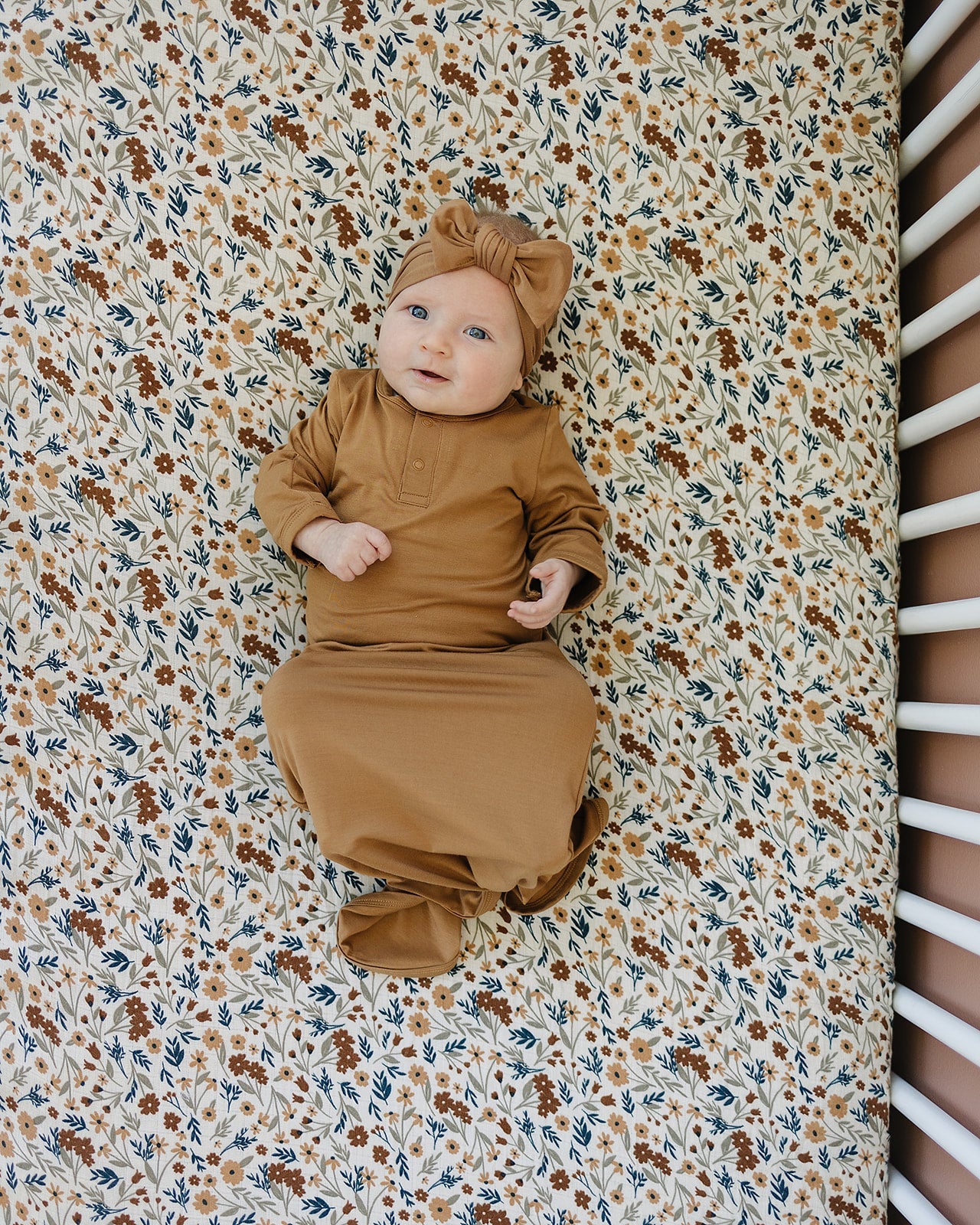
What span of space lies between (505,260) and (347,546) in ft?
1.34

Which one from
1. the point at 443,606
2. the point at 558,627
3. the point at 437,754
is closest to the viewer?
the point at 437,754

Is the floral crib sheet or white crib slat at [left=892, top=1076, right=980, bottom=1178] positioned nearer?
white crib slat at [left=892, top=1076, right=980, bottom=1178]

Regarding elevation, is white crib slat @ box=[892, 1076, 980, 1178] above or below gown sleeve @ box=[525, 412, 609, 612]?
below

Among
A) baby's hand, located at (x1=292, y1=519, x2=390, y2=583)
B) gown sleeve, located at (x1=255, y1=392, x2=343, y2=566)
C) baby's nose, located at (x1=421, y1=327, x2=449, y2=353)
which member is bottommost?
baby's hand, located at (x1=292, y1=519, x2=390, y2=583)

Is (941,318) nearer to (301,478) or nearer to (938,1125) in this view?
(301,478)

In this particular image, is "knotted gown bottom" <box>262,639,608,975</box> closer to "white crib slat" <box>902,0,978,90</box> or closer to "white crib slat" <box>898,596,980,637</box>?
"white crib slat" <box>898,596,980,637</box>

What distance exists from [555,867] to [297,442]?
2.15 feet

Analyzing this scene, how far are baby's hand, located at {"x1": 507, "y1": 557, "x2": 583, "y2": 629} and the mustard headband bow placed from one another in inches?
12.2

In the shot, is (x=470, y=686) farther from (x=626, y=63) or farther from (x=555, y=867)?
(x=626, y=63)

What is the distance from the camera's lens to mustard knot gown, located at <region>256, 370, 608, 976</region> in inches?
44.0

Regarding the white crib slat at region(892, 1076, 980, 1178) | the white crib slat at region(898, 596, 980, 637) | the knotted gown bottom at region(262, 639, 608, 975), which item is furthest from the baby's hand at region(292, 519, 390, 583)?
the white crib slat at region(892, 1076, 980, 1178)

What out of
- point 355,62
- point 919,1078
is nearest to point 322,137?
point 355,62

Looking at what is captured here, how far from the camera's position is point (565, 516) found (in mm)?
1279

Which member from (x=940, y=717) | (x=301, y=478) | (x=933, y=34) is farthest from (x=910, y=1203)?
(x=933, y=34)
